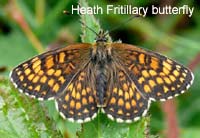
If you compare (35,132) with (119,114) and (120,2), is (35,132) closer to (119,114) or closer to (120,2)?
(119,114)

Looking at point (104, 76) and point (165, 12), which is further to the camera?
point (165, 12)

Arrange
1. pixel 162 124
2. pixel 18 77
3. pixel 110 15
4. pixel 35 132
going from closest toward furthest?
pixel 35 132
pixel 18 77
pixel 162 124
pixel 110 15

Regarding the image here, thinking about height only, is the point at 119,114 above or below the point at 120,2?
below

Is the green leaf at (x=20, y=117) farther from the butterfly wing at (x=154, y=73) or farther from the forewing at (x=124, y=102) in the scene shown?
the butterfly wing at (x=154, y=73)

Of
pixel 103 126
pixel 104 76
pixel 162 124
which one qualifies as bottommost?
pixel 162 124

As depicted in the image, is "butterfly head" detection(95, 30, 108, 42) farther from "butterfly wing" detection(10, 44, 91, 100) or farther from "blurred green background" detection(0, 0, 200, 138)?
"blurred green background" detection(0, 0, 200, 138)

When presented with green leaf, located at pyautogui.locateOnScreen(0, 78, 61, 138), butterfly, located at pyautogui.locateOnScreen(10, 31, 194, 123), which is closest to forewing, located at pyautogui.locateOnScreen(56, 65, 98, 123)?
butterfly, located at pyautogui.locateOnScreen(10, 31, 194, 123)

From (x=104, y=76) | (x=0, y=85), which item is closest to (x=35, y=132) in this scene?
(x=0, y=85)
